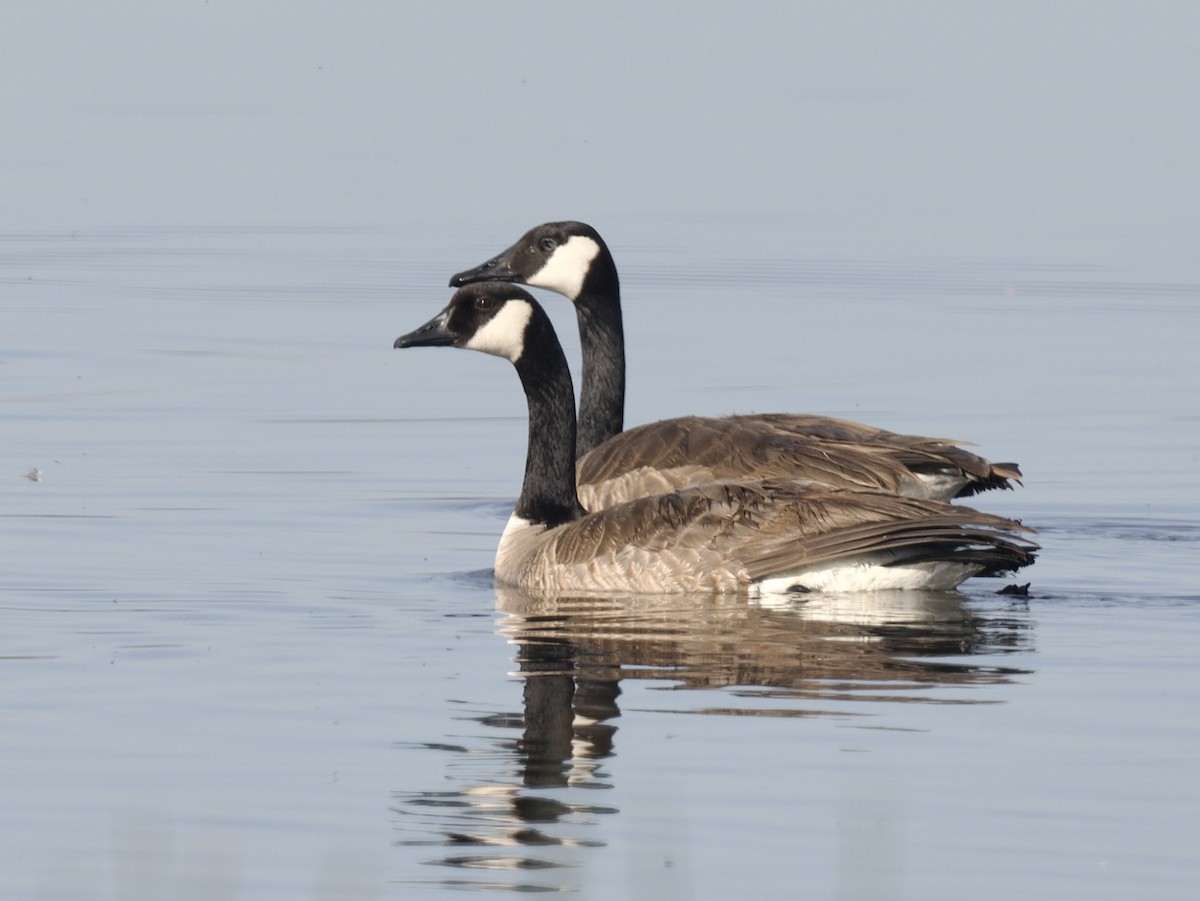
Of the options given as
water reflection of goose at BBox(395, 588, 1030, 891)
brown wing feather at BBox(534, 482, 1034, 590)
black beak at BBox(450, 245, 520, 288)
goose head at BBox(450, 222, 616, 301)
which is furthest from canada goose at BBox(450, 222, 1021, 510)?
water reflection of goose at BBox(395, 588, 1030, 891)

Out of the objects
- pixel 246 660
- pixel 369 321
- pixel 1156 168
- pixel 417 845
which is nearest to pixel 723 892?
pixel 417 845

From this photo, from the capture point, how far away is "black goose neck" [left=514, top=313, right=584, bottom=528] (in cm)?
1462

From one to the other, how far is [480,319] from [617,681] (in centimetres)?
414

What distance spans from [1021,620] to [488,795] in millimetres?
4403

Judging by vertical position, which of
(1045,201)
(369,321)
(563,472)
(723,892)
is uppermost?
(1045,201)

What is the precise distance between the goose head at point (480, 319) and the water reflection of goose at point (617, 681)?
1696mm

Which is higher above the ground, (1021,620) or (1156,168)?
(1156,168)

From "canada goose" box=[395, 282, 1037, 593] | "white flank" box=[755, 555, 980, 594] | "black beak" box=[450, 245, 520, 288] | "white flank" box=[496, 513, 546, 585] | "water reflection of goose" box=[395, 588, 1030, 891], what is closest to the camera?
"water reflection of goose" box=[395, 588, 1030, 891]

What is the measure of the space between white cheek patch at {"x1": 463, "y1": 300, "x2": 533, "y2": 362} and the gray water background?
1305 mm

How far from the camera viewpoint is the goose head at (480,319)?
1459cm

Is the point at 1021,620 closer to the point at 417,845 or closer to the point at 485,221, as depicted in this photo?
the point at 417,845

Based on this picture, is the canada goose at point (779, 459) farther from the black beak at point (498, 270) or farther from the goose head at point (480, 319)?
the goose head at point (480, 319)

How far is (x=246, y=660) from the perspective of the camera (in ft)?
37.4

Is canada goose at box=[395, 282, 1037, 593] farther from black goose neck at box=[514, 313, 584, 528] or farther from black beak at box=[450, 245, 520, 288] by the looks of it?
black beak at box=[450, 245, 520, 288]
